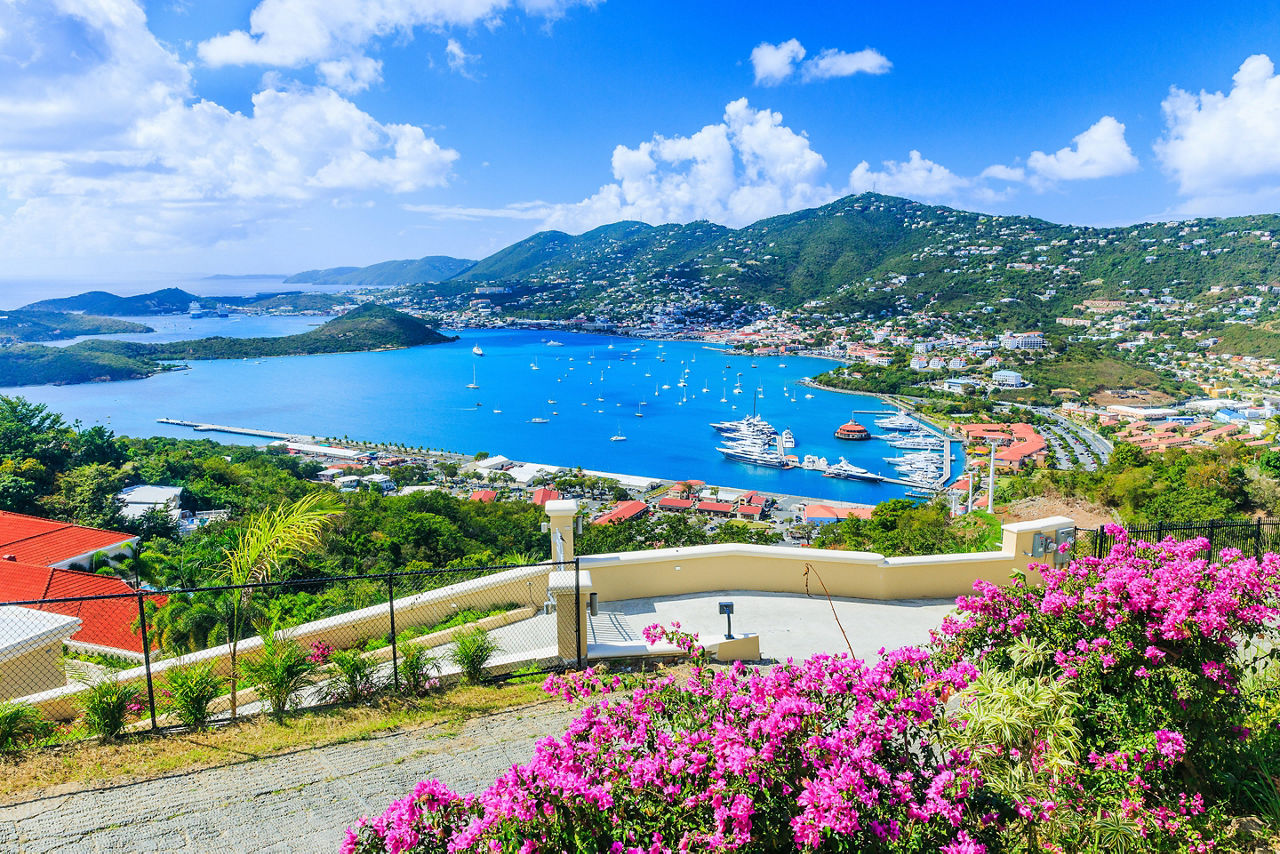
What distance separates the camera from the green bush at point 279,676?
3.92 meters

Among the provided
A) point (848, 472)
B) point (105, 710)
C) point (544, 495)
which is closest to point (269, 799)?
point (105, 710)

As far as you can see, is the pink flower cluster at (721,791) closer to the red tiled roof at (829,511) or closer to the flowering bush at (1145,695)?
the flowering bush at (1145,695)

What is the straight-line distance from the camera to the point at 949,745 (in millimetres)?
2326

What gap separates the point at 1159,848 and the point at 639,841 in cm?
183

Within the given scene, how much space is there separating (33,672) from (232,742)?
2.66 meters

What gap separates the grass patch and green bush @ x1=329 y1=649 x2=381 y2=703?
0.30 feet

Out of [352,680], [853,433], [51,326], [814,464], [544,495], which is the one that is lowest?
[814,464]

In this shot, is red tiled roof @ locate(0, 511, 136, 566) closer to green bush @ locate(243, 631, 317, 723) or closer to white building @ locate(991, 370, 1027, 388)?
green bush @ locate(243, 631, 317, 723)

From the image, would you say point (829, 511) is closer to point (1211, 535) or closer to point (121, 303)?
point (1211, 535)

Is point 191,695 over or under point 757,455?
over

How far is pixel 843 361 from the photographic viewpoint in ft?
287

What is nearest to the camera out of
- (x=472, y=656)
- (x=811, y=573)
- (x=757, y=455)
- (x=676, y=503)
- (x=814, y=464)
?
(x=472, y=656)

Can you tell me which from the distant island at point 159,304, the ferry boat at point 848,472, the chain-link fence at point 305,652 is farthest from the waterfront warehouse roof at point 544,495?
the distant island at point 159,304

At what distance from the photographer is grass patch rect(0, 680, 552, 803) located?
3.26m
